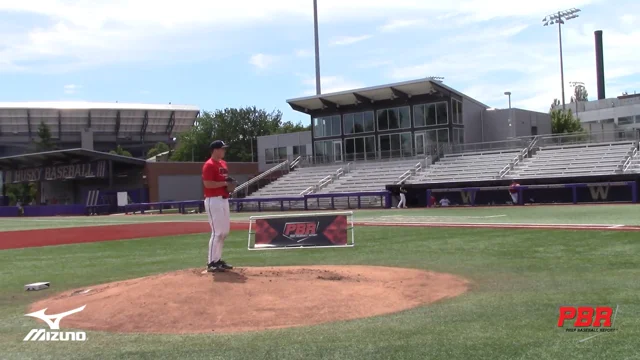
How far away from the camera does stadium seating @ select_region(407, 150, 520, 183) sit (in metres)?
41.0

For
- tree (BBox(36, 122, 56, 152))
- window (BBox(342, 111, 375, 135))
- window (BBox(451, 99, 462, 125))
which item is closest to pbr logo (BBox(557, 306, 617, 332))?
window (BBox(451, 99, 462, 125))

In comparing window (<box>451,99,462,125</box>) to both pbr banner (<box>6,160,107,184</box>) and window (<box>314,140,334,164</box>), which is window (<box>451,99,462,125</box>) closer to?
window (<box>314,140,334,164</box>)

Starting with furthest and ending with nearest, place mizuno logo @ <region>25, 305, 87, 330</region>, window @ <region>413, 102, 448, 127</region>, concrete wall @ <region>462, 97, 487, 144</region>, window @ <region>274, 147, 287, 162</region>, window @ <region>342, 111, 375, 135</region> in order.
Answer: window @ <region>274, 147, 287, 162</region>, window @ <region>342, 111, 375, 135</region>, concrete wall @ <region>462, 97, 487, 144</region>, window @ <region>413, 102, 448, 127</region>, mizuno logo @ <region>25, 305, 87, 330</region>

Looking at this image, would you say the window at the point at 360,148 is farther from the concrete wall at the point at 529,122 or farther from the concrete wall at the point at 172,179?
the concrete wall at the point at 172,179

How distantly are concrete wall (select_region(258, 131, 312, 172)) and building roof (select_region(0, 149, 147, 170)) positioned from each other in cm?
1271

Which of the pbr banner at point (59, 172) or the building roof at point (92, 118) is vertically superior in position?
the building roof at point (92, 118)

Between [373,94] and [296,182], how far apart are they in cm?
1013

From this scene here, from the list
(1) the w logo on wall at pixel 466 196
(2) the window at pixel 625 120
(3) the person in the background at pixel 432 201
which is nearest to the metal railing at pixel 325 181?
(3) the person in the background at pixel 432 201

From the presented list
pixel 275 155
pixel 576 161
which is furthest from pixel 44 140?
pixel 576 161

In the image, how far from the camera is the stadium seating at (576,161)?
119ft

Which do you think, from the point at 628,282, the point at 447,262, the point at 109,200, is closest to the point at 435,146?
the point at 109,200

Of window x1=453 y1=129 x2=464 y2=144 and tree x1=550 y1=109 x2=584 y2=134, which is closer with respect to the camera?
window x1=453 y1=129 x2=464 y2=144

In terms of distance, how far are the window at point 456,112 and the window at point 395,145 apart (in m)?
4.16

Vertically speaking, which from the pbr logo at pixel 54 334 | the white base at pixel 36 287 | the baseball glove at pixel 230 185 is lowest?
the white base at pixel 36 287
